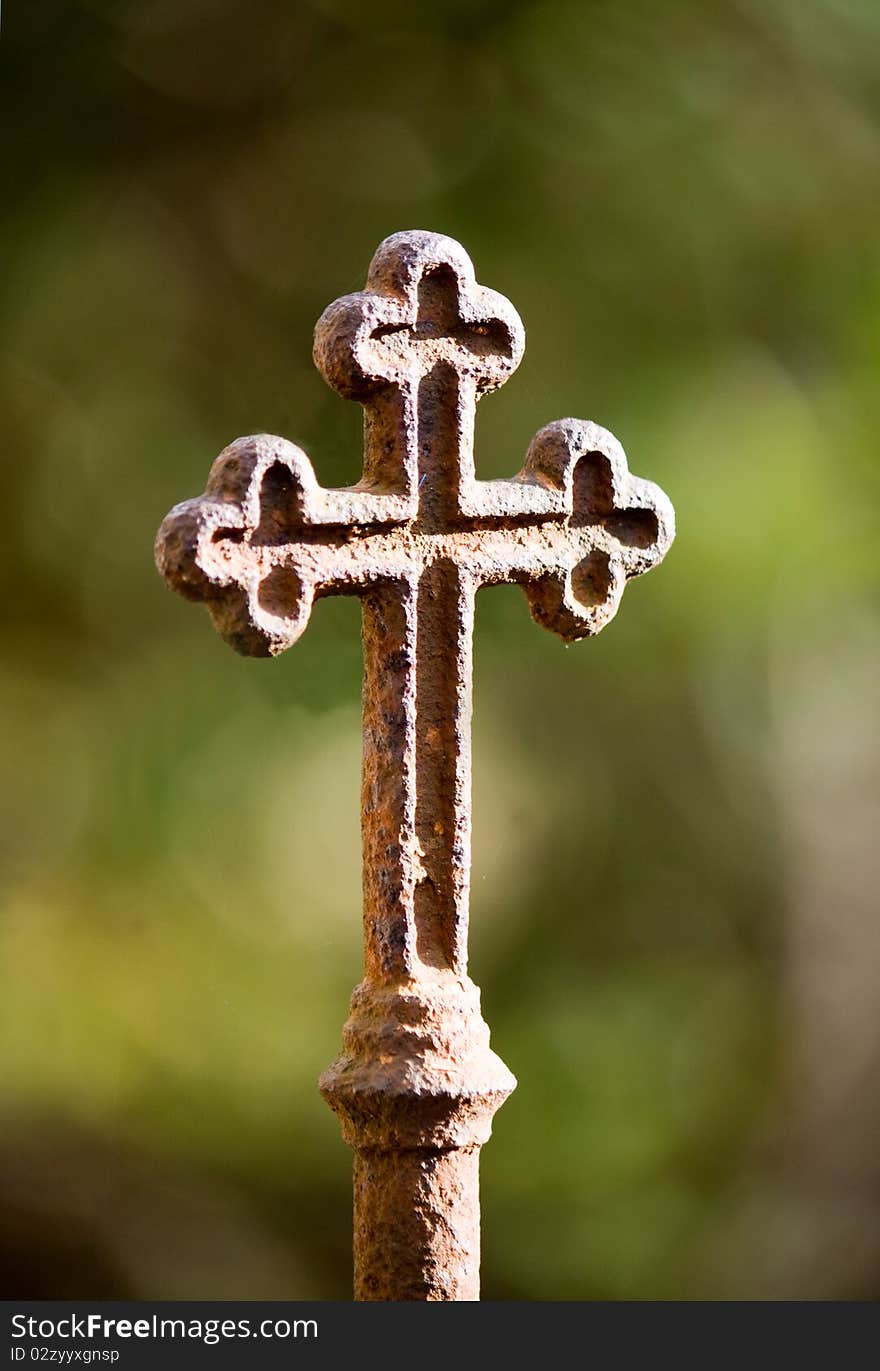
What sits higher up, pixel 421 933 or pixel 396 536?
pixel 396 536

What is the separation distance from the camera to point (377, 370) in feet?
5.46

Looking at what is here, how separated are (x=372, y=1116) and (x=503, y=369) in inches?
32.1

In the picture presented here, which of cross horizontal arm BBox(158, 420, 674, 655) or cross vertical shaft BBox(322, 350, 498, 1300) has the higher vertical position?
cross horizontal arm BBox(158, 420, 674, 655)

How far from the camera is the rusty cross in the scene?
162cm

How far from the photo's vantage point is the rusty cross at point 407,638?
5.31 feet

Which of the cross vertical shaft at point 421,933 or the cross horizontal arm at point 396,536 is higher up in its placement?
the cross horizontal arm at point 396,536

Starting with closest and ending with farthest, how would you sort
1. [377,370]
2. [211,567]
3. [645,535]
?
1. [211,567]
2. [377,370]
3. [645,535]

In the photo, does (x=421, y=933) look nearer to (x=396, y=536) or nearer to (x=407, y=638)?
(x=407, y=638)

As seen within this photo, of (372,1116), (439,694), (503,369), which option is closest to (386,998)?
(372,1116)

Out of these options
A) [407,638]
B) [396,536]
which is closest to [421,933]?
[407,638]

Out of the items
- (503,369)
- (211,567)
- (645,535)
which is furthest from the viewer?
(645,535)

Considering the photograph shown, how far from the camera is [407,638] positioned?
1.70 metres

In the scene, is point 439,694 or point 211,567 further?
point 439,694

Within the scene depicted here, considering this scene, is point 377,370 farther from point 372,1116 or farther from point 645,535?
point 372,1116
